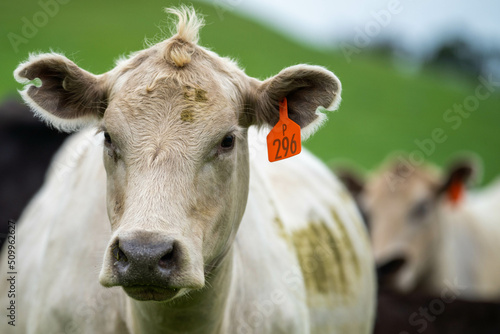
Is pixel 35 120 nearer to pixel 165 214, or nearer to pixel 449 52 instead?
pixel 165 214

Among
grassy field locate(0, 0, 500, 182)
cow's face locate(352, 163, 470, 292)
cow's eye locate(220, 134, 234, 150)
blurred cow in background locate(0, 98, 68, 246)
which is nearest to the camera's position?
cow's eye locate(220, 134, 234, 150)

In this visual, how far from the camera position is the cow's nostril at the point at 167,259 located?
8.61 feet

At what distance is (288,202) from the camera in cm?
506

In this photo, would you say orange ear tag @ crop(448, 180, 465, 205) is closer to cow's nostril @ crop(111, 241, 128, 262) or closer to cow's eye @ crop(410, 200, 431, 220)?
cow's eye @ crop(410, 200, 431, 220)

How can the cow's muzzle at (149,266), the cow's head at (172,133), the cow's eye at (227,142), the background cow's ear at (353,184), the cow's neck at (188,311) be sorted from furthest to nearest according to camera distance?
the background cow's ear at (353,184) < the cow's neck at (188,311) < the cow's eye at (227,142) < the cow's head at (172,133) < the cow's muzzle at (149,266)

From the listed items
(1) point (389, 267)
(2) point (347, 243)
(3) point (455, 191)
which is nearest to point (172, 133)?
(2) point (347, 243)

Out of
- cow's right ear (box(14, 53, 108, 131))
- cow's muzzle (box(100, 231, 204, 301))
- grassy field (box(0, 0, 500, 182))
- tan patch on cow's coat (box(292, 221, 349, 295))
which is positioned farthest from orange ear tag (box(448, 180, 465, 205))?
grassy field (box(0, 0, 500, 182))

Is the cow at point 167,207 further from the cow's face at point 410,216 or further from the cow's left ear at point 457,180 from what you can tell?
the cow's left ear at point 457,180

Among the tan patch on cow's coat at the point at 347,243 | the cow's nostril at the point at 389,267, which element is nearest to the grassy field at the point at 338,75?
the cow's nostril at the point at 389,267

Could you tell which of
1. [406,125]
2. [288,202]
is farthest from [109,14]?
[288,202]

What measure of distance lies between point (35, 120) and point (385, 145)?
20.2 metres

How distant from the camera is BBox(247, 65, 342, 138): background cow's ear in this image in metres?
3.29

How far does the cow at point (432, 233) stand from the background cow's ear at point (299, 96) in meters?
5.04

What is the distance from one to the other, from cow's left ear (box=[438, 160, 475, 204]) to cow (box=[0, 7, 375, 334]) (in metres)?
4.85
